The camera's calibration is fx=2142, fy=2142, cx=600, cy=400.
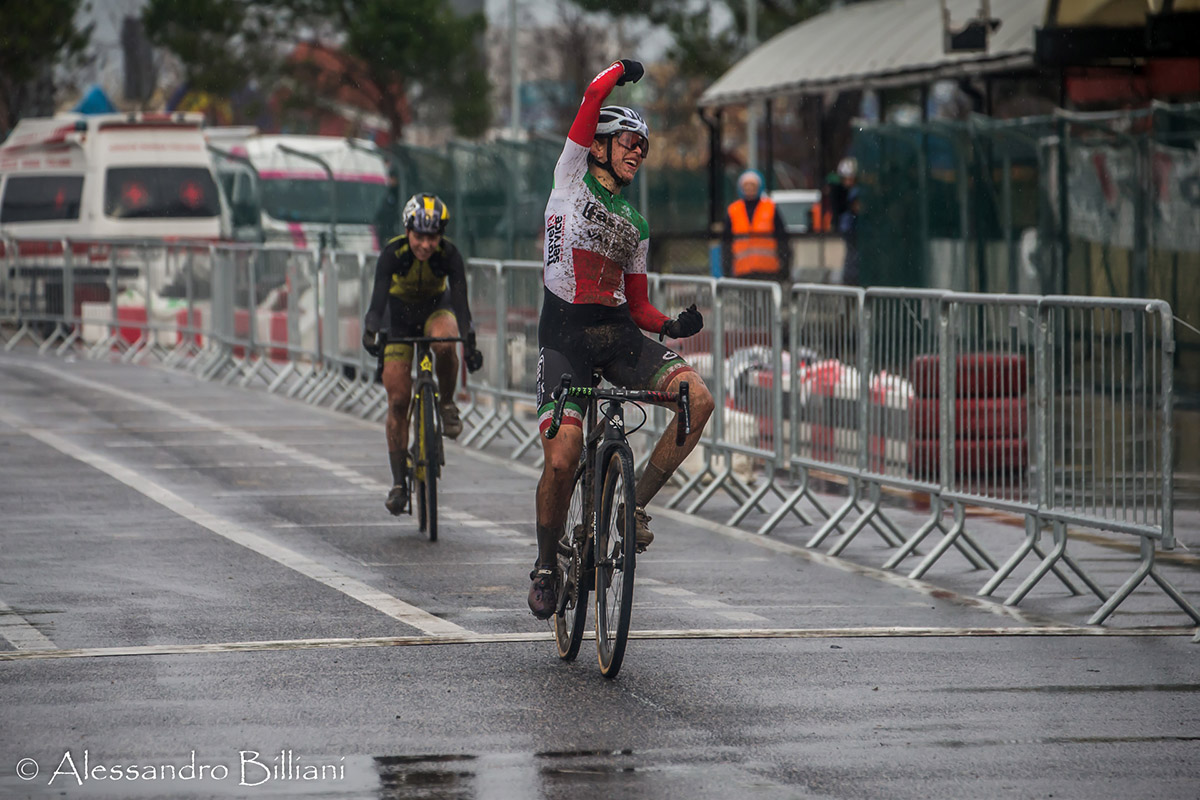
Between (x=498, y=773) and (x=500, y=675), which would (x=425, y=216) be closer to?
(x=500, y=675)

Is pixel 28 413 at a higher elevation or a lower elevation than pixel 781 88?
lower

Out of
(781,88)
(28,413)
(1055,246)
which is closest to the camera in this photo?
(28,413)

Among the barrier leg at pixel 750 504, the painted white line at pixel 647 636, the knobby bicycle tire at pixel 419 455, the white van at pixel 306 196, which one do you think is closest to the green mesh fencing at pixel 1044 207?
the barrier leg at pixel 750 504

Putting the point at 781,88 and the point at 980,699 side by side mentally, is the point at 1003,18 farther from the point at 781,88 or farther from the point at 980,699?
the point at 980,699

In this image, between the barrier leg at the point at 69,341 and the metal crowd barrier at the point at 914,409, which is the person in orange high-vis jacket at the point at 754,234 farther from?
the barrier leg at the point at 69,341

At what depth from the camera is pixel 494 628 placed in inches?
344

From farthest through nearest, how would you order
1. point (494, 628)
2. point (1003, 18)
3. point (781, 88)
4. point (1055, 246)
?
point (781, 88), point (1003, 18), point (1055, 246), point (494, 628)

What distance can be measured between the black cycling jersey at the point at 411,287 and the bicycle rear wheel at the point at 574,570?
384 centimetres

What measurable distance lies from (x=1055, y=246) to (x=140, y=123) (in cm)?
1407

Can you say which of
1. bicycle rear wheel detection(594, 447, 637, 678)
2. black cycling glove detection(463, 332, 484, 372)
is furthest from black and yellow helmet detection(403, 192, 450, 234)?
bicycle rear wheel detection(594, 447, 637, 678)

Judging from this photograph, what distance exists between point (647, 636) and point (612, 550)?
1.04 metres

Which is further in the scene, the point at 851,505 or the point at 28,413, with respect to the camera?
the point at 28,413

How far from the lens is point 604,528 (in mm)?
7652

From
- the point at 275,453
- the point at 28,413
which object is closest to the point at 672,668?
the point at 275,453
